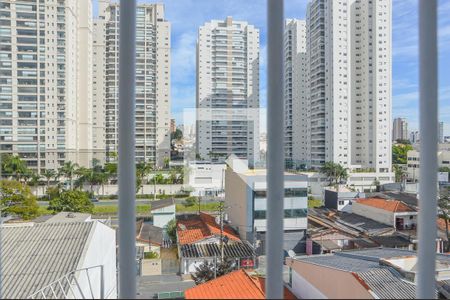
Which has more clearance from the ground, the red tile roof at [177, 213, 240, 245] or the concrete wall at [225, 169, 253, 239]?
the concrete wall at [225, 169, 253, 239]

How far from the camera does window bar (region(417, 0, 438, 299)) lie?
3.33 ft

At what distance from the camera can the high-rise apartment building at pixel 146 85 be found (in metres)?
19.7

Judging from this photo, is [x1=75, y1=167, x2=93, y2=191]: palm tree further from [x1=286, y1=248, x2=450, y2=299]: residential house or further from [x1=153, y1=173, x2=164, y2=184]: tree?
[x1=286, y1=248, x2=450, y2=299]: residential house

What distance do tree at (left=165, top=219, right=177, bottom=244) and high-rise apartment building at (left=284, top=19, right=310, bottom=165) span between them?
583 inches

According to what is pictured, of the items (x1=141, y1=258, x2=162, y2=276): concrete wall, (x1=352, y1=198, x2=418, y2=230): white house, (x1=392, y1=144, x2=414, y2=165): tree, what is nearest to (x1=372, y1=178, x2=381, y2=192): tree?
(x1=392, y1=144, x2=414, y2=165): tree

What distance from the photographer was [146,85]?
1955cm

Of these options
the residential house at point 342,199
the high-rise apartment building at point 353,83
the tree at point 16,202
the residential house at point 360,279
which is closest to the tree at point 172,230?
the tree at point 16,202

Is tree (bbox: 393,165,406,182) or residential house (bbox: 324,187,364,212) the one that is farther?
tree (bbox: 393,165,406,182)

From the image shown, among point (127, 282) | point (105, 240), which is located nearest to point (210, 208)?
point (105, 240)

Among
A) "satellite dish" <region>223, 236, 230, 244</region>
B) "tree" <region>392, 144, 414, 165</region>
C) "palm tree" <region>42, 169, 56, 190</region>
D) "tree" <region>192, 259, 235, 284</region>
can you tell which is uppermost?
"tree" <region>392, 144, 414, 165</region>

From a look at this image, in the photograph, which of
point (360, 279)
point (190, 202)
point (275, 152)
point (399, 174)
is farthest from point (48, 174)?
point (399, 174)

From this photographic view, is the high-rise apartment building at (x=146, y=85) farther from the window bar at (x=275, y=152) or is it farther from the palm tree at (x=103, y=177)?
the window bar at (x=275, y=152)

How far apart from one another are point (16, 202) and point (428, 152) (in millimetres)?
10214

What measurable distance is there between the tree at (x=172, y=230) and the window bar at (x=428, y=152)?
876 centimetres
